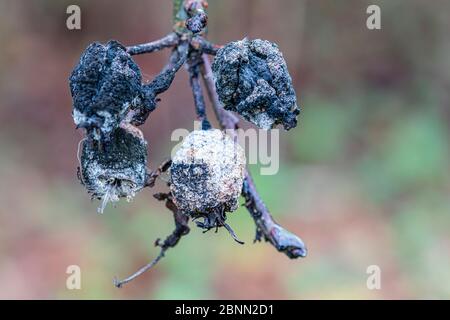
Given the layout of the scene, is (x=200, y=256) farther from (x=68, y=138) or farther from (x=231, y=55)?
(x=231, y=55)

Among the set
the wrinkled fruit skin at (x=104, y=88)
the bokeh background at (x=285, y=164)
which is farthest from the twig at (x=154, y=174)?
the bokeh background at (x=285, y=164)

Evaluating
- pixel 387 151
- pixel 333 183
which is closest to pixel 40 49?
pixel 333 183

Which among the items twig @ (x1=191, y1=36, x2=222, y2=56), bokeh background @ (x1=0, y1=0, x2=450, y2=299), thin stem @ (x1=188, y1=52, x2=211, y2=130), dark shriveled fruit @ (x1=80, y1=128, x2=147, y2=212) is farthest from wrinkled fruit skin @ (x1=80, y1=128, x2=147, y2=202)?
bokeh background @ (x1=0, y1=0, x2=450, y2=299)

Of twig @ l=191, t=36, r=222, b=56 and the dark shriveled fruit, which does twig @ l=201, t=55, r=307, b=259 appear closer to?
twig @ l=191, t=36, r=222, b=56

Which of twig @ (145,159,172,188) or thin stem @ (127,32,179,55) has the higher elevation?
thin stem @ (127,32,179,55)

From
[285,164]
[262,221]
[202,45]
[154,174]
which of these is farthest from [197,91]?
[285,164]

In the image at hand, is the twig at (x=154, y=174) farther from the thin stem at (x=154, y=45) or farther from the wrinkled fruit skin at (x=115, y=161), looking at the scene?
the thin stem at (x=154, y=45)
